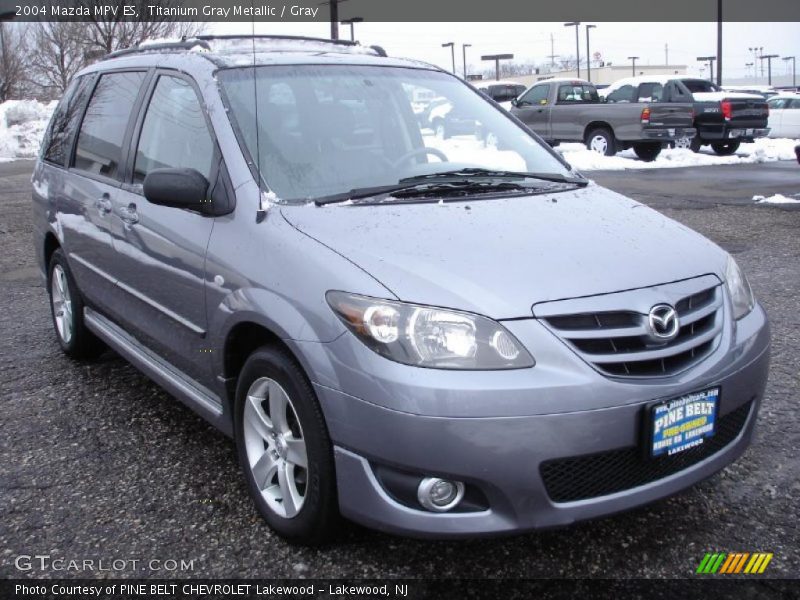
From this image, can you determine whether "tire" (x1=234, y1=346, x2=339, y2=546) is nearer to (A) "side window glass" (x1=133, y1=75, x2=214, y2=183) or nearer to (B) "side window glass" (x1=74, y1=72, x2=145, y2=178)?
(A) "side window glass" (x1=133, y1=75, x2=214, y2=183)

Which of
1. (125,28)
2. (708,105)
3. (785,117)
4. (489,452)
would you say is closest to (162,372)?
(489,452)

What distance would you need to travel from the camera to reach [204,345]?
3119 millimetres

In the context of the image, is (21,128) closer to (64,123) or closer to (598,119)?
(598,119)

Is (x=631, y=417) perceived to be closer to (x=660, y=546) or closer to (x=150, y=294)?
(x=660, y=546)

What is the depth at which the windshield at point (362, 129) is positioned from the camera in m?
3.18

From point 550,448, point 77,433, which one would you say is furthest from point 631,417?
point 77,433

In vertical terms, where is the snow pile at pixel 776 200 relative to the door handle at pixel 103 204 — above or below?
below

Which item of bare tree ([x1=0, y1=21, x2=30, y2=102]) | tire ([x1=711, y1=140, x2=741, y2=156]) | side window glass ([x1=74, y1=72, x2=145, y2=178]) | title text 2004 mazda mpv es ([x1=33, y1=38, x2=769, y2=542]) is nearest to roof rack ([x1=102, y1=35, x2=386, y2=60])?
title text 2004 mazda mpv es ([x1=33, y1=38, x2=769, y2=542])

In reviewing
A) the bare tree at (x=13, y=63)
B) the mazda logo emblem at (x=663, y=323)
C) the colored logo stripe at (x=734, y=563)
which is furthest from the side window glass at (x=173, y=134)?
the bare tree at (x=13, y=63)

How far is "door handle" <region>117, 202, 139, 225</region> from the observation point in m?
3.62

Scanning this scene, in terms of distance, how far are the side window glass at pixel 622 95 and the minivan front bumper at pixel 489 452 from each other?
17723mm

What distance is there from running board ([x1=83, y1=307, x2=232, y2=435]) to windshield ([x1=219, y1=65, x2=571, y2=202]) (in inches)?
34.3

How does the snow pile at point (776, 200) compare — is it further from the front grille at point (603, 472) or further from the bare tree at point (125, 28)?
the bare tree at point (125, 28)

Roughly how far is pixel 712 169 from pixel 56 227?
15.2 m
